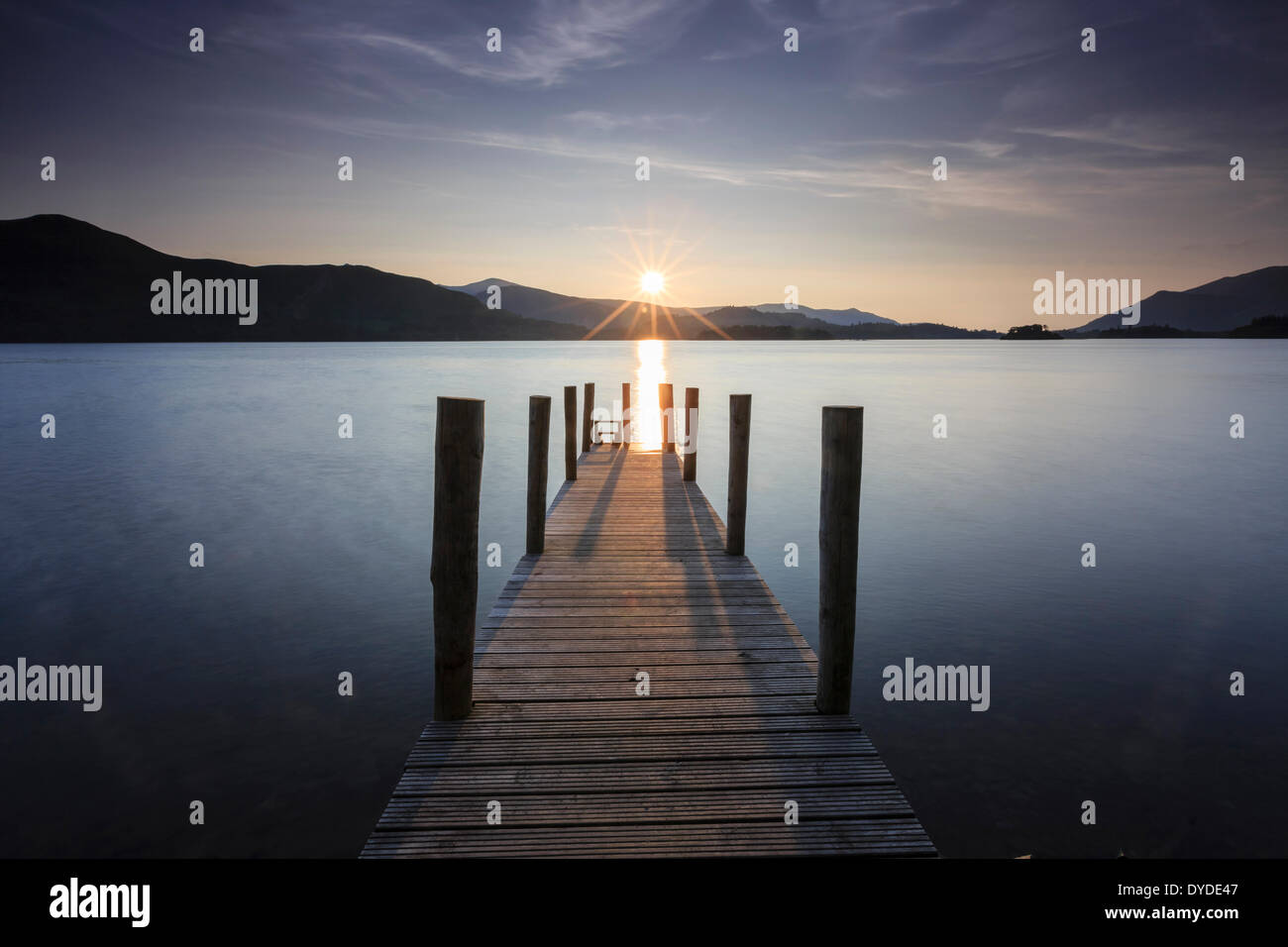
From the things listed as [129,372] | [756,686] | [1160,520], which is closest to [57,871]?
[756,686]

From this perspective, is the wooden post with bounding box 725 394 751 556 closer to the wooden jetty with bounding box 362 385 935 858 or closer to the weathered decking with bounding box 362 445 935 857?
the wooden jetty with bounding box 362 385 935 858

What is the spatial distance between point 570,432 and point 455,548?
11.3 m

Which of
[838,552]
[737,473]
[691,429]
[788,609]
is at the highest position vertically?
[691,429]

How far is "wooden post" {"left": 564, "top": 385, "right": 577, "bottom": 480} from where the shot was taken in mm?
14898

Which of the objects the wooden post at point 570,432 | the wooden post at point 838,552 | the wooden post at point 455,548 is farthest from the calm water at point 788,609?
the wooden post at point 455,548

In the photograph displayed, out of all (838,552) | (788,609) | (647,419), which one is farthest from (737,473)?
(647,419)

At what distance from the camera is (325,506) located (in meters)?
17.8

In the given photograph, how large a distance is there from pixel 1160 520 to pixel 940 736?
42.1 ft

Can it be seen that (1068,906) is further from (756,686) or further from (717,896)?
(756,686)

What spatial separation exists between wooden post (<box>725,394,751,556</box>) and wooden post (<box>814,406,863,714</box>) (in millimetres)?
4072

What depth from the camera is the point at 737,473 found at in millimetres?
9445

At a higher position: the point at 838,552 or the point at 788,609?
the point at 838,552

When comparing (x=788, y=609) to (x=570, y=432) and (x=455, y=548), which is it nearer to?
(x=455, y=548)

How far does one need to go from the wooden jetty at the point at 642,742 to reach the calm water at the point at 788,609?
6.45 feet
